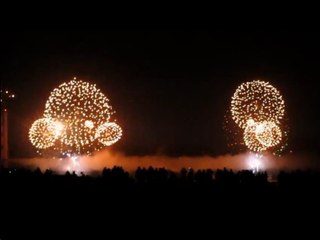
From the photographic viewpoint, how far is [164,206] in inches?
516

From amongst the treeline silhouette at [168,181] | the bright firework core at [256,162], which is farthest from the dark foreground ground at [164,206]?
the bright firework core at [256,162]

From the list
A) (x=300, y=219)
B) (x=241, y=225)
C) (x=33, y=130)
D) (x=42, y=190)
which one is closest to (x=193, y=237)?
(x=241, y=225)

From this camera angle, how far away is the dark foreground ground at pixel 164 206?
12703 mm

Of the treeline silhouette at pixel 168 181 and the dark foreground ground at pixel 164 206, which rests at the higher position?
the treeline silhouette at pixel 168 181

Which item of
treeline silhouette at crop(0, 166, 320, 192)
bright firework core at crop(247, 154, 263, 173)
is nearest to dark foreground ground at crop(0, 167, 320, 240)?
treeline silhouette at crop(0, 166, 320, 192)

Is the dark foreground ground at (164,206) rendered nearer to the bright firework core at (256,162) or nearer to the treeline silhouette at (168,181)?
the treeline silhouette at (168,181)

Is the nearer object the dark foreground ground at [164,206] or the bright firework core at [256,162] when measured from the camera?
the dark foreground ground at [164,206]

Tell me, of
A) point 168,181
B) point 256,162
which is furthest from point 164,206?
point 256,162

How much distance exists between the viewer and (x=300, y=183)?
43.0ft

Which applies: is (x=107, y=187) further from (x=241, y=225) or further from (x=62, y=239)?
(x=241, y=225)

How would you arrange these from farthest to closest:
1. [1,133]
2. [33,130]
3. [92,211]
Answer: [1,133], [33,130], [92,211]

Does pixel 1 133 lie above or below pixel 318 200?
above

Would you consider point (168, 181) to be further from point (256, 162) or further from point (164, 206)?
point (256, 162)

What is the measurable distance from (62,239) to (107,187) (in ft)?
4.57
